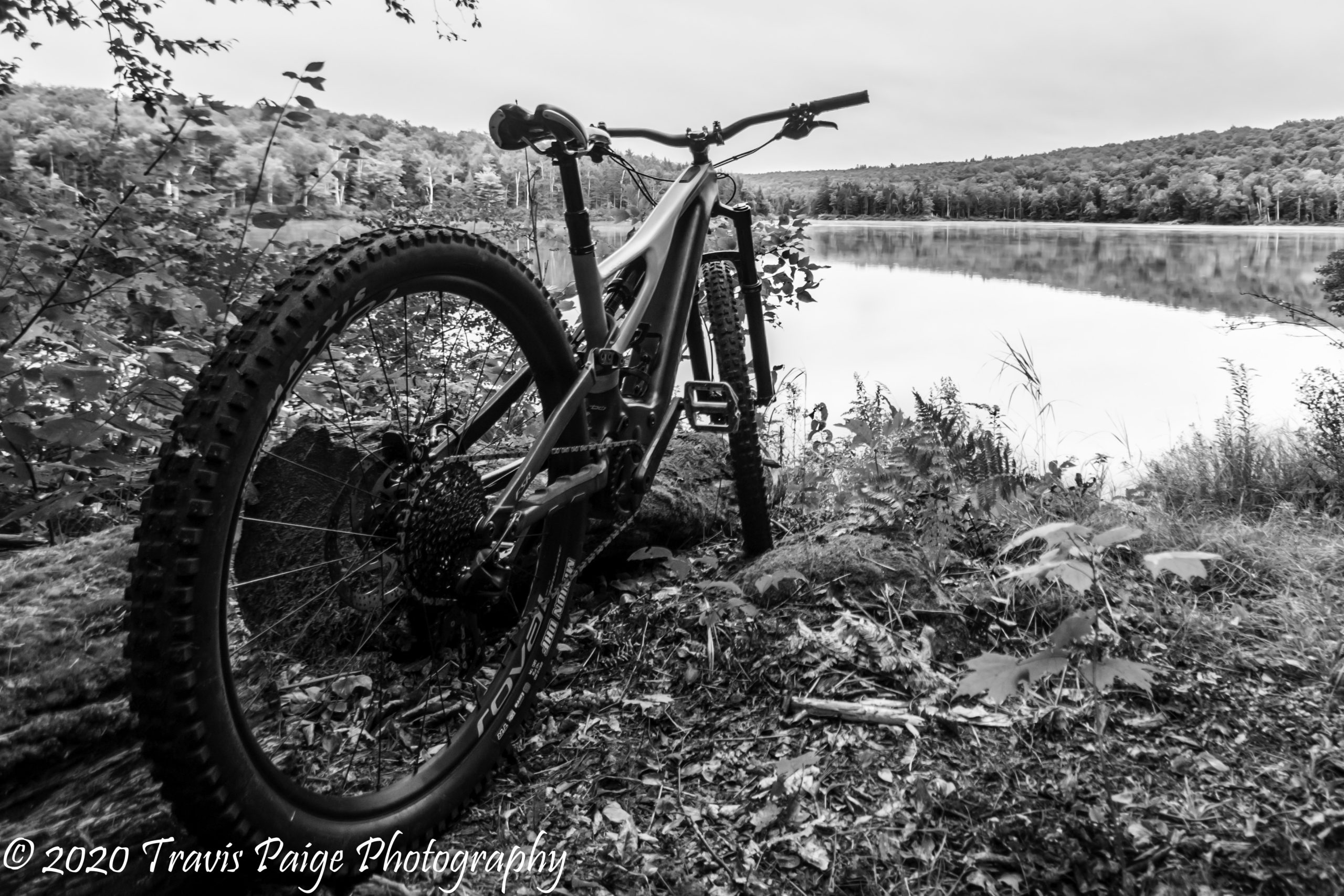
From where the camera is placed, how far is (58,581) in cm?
166

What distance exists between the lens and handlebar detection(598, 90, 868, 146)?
2584 mm

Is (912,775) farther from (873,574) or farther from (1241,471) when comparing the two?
(1241,471)

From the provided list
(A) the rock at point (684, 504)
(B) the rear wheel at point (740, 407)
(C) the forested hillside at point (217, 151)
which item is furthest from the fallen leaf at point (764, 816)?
(C) the forested hillside at point (217, 151)

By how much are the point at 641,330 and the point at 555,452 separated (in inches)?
25.2

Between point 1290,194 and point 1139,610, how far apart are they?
1832 centimetres

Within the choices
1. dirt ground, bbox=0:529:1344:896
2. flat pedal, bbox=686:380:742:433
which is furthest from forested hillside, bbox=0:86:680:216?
dirt ground, bbox=0:529:1344:896

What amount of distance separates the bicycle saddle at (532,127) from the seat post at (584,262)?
12 cm

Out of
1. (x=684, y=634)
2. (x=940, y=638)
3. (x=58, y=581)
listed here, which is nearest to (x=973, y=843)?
(x=940, y=638)

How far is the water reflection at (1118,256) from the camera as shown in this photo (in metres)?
9.04

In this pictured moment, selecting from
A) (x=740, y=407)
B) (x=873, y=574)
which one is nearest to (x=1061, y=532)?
(x=873, y=574)

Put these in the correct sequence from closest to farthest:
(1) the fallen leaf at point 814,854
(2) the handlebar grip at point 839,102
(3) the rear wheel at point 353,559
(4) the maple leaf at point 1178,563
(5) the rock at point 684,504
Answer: (3) the rear wheel at point 353,559
(4) the maple leaf at point 1178,563
(1) the fallen leaf at point 814,854
(2) the handlebar grip at point 839,102
(5) the rock at point 684,504

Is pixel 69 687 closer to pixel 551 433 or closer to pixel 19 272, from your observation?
pixel 551 433

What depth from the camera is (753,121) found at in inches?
108

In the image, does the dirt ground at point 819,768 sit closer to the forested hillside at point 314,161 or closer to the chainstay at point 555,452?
the chainstay at point 555,452
